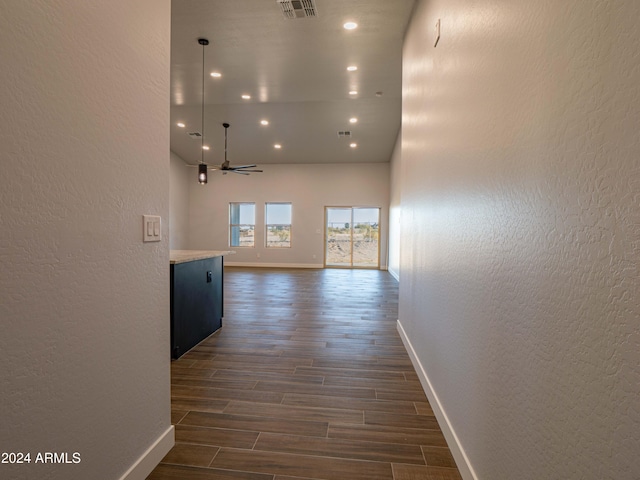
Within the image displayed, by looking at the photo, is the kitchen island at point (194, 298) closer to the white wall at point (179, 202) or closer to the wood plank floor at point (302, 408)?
the wood plank floor at point (302, 408)

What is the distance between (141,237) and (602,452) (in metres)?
1.65

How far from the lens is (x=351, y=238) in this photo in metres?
10.6

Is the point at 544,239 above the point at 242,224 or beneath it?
beneath

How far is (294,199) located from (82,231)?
959 centimetres

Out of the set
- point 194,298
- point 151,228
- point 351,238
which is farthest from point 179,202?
point 151,228

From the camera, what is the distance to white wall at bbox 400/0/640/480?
24.5 inches

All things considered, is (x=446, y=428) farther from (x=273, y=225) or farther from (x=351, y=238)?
(x=273, y=225)

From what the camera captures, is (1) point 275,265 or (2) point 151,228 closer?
(2) point 151,228

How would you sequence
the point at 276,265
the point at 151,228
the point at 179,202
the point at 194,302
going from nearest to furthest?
the point at 151,228 → the point at 194,302 → the point at 179,202 → the point at 276,265

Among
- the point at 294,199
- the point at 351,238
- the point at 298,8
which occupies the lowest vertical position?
the point at 351,238

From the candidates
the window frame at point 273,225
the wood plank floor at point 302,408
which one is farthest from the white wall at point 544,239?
the window frame at point 273,225

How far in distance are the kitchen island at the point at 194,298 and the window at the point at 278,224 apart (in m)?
6.98

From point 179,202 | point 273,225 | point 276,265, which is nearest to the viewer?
point 179,202

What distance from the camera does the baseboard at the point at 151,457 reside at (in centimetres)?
137
